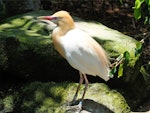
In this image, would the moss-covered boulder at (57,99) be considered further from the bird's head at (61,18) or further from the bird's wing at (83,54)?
the bird's head at (61,18)

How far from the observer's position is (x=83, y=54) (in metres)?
4.15

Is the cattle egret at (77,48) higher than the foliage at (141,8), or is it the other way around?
the foliage at (141,8)

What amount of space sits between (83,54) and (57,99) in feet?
Answer: 2.62

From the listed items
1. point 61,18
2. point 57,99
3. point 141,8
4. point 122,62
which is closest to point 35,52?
point 57,99

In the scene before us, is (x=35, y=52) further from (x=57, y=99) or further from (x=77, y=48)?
(x=77, y=48)

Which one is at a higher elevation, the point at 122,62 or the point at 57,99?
the point at 122,62

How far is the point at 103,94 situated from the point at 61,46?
826 millimetres

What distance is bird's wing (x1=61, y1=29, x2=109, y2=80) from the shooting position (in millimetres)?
4141

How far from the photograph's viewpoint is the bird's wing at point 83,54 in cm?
414

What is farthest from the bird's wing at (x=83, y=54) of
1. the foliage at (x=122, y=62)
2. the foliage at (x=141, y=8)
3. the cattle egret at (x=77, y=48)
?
the foliage at (x=141, y=8)

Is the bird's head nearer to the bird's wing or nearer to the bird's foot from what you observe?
the bird's wing

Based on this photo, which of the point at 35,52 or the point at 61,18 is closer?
the point at 61,18

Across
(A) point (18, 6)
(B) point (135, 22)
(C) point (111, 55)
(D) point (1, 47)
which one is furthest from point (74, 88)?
(B) point (135, 22)

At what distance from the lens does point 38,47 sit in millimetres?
4867
